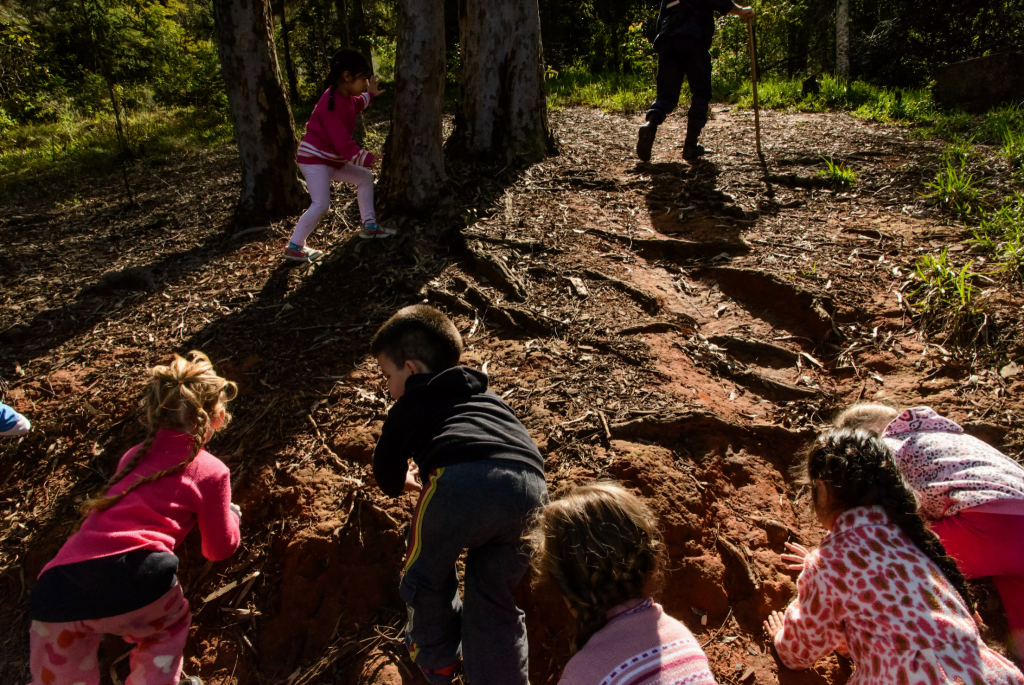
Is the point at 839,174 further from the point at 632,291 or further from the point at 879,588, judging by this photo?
the point at 879,588

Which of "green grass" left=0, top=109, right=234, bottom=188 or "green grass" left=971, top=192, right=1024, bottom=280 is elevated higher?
"green grass" left=0, top=109, right=234, bottom=188

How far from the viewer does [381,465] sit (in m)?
2.32

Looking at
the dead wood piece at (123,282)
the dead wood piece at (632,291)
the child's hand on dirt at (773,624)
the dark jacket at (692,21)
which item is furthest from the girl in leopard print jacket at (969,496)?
the dead wood piece at (123,282)

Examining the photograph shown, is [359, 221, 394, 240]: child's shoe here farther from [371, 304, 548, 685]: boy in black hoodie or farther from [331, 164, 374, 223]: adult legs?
[371, 304, 548, 685]: boy in black hoodie

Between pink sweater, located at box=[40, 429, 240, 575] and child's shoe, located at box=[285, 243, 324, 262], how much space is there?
235 cm

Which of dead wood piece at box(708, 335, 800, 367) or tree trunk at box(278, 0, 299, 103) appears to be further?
tree trunk at box(278, 0, 299, 103)

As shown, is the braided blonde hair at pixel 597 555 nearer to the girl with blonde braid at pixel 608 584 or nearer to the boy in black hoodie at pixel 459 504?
the girl with blonde braid at pixel 608 584

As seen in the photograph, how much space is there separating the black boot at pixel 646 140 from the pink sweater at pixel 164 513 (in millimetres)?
5069

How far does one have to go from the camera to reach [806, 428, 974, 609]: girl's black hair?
196 centimetres

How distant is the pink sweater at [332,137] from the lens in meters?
4.49

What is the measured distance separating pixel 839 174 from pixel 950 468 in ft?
12.5

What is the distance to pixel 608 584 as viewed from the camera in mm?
1816

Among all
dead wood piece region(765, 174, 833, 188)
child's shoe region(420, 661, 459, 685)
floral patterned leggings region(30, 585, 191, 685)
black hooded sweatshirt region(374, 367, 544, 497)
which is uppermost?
dead wood piece region(765, 174, 833, 188)

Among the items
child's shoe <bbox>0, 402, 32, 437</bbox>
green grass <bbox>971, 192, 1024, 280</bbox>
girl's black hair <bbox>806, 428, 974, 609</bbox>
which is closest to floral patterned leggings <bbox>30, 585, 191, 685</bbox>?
child's shoe <bbox>0, 402, 32, 437</bbox>
